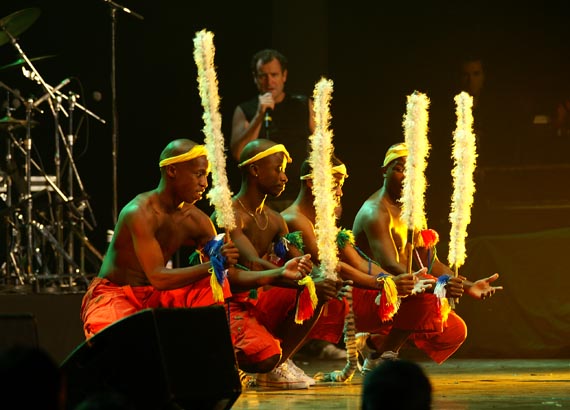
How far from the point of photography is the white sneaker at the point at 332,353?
29.2 ft

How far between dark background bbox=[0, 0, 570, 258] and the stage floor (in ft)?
5.58

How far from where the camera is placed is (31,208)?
8.20 m

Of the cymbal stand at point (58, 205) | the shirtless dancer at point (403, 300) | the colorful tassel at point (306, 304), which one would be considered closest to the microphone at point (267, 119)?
the shirtless dancer at point (403, 300)

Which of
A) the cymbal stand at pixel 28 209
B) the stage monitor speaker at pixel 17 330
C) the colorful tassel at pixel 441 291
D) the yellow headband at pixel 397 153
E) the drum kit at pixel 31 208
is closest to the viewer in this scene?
the stage monitor speaker at pixel 17 330

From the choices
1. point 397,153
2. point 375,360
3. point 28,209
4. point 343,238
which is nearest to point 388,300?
point 343,238

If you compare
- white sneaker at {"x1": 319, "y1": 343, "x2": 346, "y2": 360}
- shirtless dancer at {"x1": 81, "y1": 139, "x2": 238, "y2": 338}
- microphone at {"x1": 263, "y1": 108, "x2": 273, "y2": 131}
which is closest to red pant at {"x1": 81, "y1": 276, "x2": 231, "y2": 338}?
shirtless dancer at {"x1": 81, "y1": 139, "x2": 238, "y2": 338}

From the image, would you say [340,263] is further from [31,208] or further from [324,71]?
Answer: [324,71]

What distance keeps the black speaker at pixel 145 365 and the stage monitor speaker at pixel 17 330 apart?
144mm

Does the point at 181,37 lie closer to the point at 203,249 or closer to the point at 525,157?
the point at 525,157

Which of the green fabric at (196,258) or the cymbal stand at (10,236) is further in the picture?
the cymbal stand at (10,236)

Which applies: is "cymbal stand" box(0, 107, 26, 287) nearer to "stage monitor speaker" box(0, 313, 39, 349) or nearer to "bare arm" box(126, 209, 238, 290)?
"bare arm" box(126, 209, 238, 290)

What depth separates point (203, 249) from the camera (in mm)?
6211

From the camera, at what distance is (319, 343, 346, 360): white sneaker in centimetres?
890

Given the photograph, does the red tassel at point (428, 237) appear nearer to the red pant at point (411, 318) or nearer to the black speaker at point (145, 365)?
the red pant at point (411, 318)
